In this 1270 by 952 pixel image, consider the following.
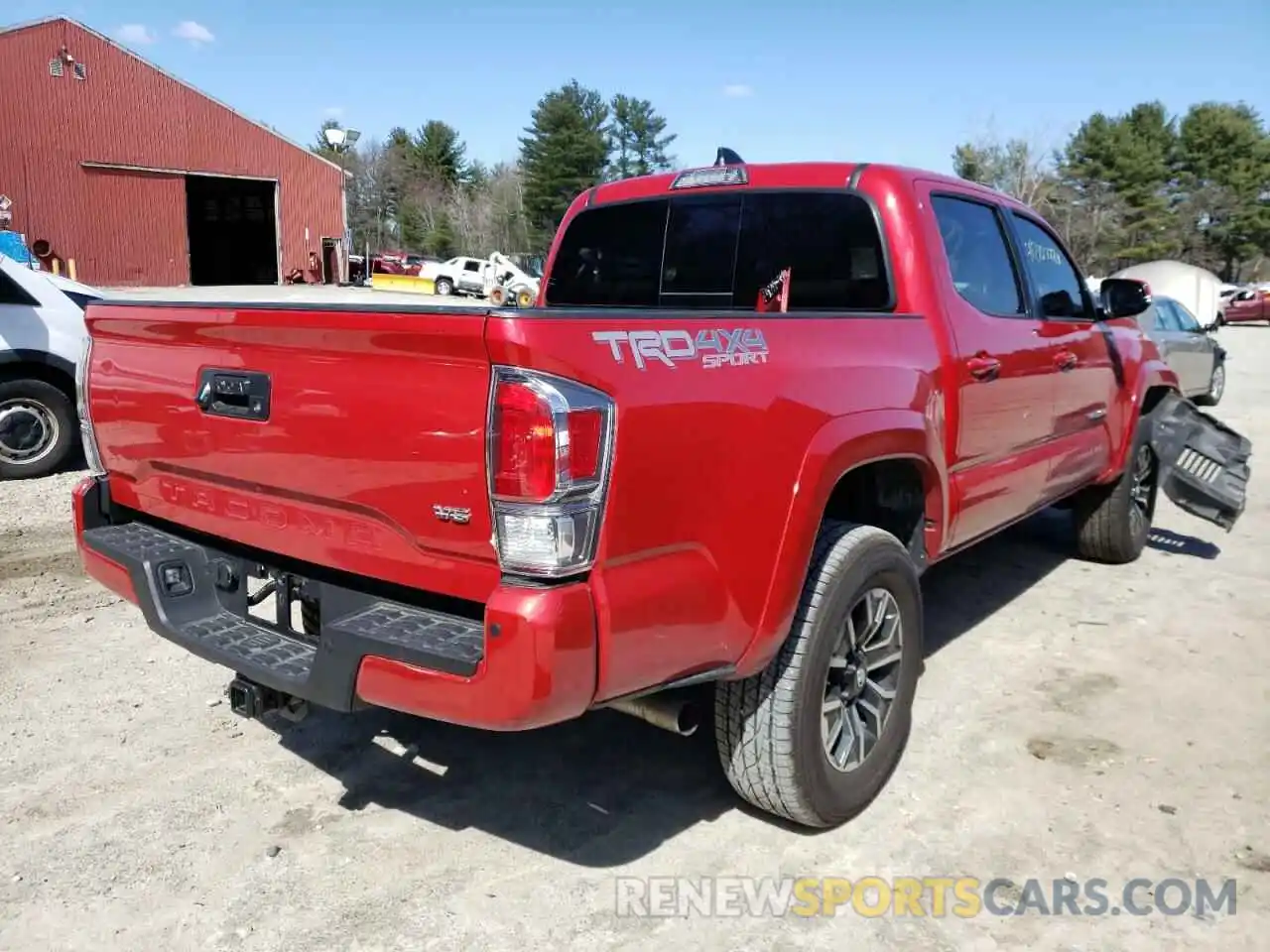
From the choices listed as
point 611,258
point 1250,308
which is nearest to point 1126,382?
point 611,258

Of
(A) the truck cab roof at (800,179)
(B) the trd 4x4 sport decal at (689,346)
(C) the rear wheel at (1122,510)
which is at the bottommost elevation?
(C) the rear wheel at (1122,510)

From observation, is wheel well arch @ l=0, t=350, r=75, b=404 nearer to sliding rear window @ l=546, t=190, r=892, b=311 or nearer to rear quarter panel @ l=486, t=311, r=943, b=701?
sliding rear window @ l=546, t=190, r=892, b=311

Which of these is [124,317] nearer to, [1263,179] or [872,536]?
[872,536]

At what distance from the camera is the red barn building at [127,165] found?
105 ft

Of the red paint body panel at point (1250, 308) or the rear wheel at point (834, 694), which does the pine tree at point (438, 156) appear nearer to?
the red paint body panel at point (1250, 308)

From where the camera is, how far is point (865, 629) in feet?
10.6

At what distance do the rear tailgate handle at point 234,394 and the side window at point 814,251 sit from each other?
6.34 ft

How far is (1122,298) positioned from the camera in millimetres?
5164

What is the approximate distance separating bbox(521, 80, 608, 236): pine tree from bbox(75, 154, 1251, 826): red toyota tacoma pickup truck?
6462cm

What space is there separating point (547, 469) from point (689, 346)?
0.53 meters

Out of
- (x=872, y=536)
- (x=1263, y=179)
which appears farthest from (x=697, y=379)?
(x=1263, y=179)

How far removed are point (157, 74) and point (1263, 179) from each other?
6313 cm

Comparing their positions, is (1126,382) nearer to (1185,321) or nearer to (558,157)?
(1185,321)

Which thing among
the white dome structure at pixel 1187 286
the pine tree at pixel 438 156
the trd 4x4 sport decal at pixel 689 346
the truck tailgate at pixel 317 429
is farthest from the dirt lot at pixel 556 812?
the pine tree at pixel 438 156
